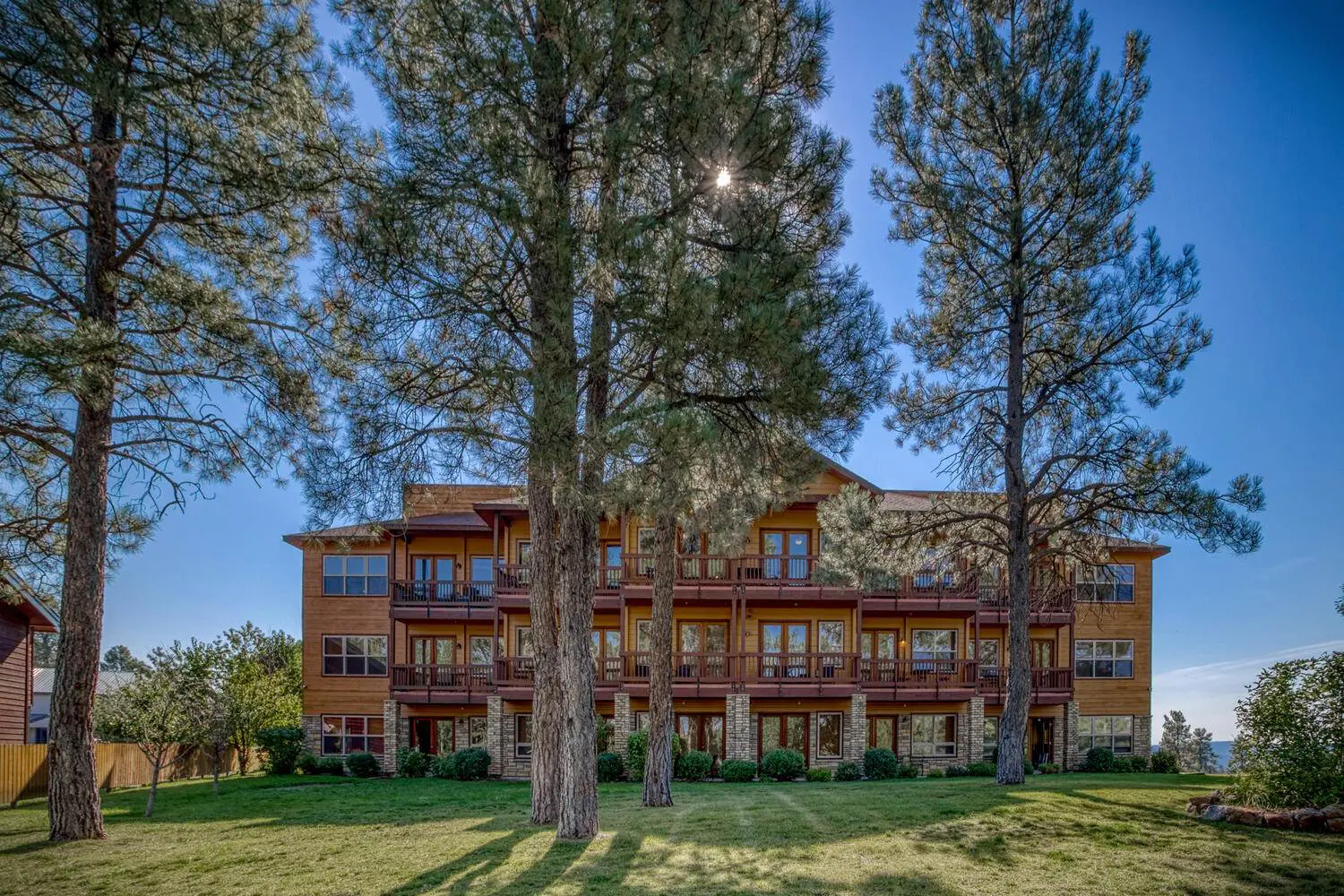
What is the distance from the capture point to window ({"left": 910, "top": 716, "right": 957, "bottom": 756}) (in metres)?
24.5

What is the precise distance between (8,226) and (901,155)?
47.5 feet

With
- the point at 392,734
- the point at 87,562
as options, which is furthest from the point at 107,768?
the point at 87,562

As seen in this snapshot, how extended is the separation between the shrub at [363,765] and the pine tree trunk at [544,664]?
14971 mm

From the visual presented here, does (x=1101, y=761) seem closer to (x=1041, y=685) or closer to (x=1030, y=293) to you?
(x=1041, y=685)

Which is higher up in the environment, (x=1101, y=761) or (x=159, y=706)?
(x=159, y=706)

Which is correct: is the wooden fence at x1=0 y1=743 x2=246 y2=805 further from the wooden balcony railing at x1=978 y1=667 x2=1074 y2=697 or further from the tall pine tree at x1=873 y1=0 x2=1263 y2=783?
the wooden balcony railing at x1=978 y1=667 x2=1074 y2=697

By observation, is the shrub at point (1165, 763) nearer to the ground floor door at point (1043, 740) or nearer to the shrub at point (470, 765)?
the ground floor door at point (1043, 740)

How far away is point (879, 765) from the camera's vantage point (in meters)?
21.7

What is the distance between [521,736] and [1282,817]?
19.1m

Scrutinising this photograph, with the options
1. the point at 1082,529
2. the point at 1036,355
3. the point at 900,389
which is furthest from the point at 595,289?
the point at 1082,529

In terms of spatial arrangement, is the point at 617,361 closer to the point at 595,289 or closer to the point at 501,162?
the point at 595,289

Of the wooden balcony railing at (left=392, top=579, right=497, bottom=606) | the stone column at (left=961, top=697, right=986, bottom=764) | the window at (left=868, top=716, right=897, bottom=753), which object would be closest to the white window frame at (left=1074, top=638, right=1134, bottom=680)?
the stone column at (left=961, top=697, right=986, bottom=764)

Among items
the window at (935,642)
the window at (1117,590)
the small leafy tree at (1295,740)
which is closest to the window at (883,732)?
the window at (935,642)

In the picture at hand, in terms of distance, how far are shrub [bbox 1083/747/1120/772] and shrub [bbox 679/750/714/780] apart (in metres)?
12.2
